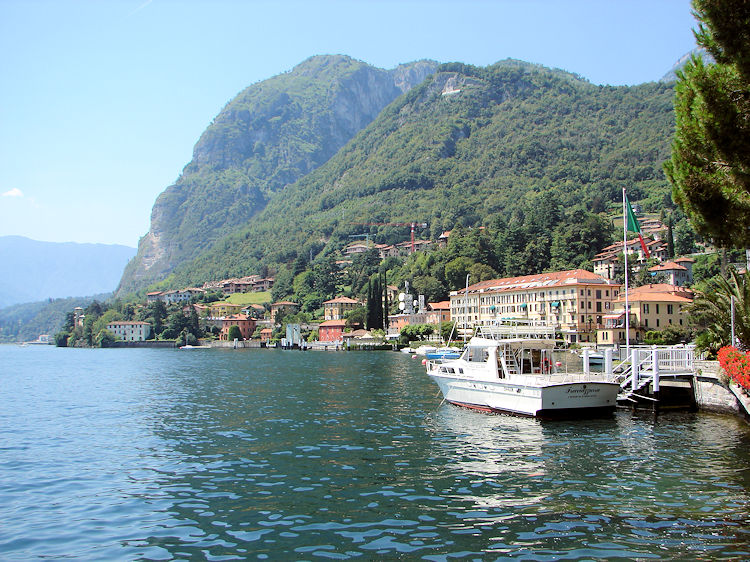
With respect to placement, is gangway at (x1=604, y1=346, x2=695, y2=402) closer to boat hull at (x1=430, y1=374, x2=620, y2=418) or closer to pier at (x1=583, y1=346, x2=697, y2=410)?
pier at (x1=583, y1=346, x2=697, y2=410)

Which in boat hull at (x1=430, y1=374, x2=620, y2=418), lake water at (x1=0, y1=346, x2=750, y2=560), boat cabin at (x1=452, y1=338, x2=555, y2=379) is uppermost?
boat cabin at (x1=452, y1=338, x2=555, y2=379)

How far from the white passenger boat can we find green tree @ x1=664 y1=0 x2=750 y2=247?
12998 mm

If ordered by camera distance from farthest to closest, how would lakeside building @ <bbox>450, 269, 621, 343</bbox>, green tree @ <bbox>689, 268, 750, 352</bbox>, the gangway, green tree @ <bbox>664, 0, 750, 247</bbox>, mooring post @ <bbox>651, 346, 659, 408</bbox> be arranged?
lakeside building @ <bbox>450, 269, 621, 343</bbox> → green tree @ <bbox>689, 268, 750, 352</bbox> → the gangway → mooring post @ <bbox>651, 346, 659, 408</bbox> → green tree @ <bbox>664, 0, 750, 247</bbox>

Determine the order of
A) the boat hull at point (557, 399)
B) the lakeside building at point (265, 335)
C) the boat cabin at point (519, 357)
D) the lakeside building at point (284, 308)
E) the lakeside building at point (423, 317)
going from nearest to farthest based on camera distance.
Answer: the boat hull at point (557, 399) < the boat cabin at point (519, 357) < the lakeside building at point (423, 317) < the lakeside building at point (265, 335) < the lakeside building at point (284, 308)

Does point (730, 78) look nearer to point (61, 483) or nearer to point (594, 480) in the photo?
point (594, 480)

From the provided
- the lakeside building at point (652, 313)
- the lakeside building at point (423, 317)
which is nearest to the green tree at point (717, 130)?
the lakeside building at point (652, 313)

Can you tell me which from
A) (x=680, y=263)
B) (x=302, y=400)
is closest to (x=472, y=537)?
(x=302, y=400)

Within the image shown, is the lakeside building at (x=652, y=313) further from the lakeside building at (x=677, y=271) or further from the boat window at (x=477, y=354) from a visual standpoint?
the boat window at (x=477, y=354)

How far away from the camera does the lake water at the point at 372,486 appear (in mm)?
13461

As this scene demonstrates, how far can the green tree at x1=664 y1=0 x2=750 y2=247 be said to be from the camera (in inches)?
572

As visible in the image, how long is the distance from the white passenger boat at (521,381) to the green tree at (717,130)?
13.0 m

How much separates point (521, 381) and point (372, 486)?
14923 millimetres

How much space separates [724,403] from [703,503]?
1672 cm

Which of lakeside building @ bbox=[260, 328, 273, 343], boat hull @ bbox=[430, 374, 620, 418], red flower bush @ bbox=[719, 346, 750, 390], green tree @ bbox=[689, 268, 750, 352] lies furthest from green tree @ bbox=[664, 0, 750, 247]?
lakeside building @ bbox=[260, 328, 273, 343]
